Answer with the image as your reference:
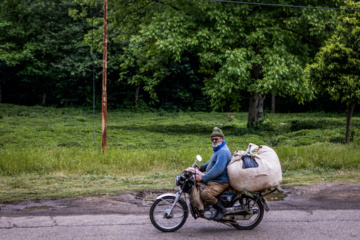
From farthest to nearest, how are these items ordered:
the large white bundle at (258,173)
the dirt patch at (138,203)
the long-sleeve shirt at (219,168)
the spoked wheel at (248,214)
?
the dirt patch at (138,203)
the spoked wheel at (248,214)
the long-sleeve shirt at (219,168)
the large white bundle at (258,173)

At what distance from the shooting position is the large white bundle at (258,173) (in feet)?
21.1

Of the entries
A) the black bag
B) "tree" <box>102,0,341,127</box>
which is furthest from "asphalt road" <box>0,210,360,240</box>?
"tree" <box>102,0,341,127</box>

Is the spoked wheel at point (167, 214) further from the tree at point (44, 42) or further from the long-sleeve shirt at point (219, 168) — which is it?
the tree at point (44, 42)

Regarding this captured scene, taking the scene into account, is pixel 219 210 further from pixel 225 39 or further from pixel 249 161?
pixel 225 39

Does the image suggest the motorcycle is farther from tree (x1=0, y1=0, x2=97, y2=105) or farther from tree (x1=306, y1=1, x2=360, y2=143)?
tree (x1=0, y1=0, x2=97, y2=105)

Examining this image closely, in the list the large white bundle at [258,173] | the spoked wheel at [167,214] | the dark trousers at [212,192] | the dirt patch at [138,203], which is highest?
the large white bundle at [258,173]

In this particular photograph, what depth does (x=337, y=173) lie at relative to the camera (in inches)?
468

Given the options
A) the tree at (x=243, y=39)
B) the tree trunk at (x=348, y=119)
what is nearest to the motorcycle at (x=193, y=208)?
the tree trunk at (x=348, y=119)

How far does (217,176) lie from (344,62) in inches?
469

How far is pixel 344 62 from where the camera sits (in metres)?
16.6

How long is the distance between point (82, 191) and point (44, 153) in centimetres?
417

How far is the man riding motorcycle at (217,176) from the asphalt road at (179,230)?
1.62 feet

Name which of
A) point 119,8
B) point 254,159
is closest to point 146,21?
point 119,8

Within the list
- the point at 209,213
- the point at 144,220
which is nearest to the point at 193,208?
the point at 209,213
